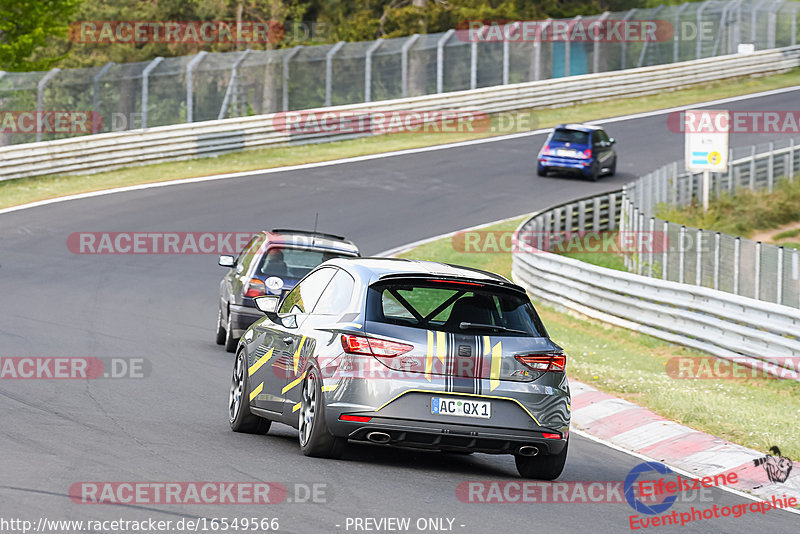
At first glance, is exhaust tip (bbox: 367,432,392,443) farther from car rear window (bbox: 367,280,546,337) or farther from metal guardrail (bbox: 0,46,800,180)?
metal guardrail (bbox: 0,46,800,180)

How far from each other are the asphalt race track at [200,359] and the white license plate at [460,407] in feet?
1.63

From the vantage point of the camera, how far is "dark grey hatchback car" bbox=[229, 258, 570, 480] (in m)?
8.98

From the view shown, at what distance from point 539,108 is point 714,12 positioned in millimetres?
13437

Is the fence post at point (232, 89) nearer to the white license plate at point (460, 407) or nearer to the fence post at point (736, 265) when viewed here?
the fence post at point (736, 265)

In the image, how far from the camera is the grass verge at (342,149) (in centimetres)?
3253

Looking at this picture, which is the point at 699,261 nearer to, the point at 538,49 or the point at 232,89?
the point at 232,89

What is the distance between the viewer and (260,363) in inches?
415

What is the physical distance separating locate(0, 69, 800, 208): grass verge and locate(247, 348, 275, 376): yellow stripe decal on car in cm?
2088

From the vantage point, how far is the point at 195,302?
21.6 metres

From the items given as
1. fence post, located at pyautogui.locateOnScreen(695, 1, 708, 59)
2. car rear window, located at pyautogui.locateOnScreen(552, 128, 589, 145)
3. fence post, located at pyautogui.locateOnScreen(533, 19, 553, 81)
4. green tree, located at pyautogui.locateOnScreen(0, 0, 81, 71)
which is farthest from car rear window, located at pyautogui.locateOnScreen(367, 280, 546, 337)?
fence post, located at pyautogui.locateOnScreen(695, 1, 708, 59)

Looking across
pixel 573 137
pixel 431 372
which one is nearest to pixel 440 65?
pixel 573 137

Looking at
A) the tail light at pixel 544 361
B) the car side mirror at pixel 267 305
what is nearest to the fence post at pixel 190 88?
the car side mirror at pixel 267 305

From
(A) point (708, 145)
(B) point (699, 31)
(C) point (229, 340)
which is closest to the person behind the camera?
(C) point (229, 340)

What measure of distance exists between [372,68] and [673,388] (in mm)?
29309
